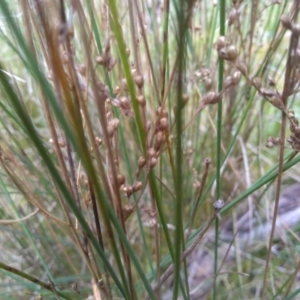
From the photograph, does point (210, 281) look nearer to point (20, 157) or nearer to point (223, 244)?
point (223, 244)

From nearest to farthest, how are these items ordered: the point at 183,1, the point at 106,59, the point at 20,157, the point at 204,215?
the point at 183,1, the point at 106,59, the point at 20,157, the point at 204,215

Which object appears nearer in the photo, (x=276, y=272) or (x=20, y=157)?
(x=20, y=157)

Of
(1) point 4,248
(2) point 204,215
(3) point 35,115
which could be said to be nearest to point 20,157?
(1) point 4,248

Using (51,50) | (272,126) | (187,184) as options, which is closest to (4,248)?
(187,184)

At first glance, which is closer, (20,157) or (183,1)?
(183,1)

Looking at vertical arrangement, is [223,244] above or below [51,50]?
below

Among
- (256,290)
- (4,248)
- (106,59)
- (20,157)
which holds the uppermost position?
(106,59)

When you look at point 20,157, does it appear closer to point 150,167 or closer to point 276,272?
point 150,167

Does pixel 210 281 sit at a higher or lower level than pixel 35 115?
lower

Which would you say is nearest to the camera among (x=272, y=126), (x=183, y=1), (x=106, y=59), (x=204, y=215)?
(x=183, y=1)
